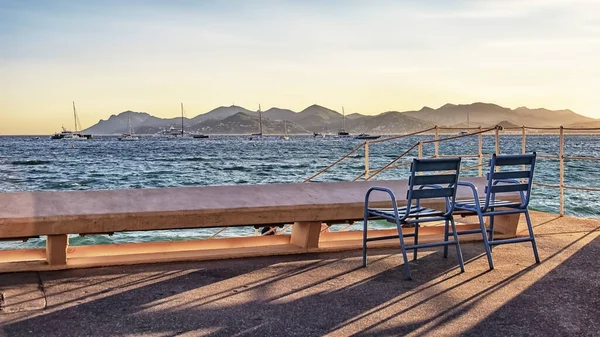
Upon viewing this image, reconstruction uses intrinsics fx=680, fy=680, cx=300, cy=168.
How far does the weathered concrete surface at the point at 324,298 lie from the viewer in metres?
4.02

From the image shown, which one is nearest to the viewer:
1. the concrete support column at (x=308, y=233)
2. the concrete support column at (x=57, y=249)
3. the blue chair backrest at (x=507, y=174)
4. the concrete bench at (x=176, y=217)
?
the concrete bench at (x=176, y=217)

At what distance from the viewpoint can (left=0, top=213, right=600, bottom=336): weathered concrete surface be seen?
13.2 feet

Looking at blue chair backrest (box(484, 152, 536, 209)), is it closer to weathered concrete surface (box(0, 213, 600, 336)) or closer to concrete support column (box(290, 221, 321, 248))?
weathered concrete surface (box(0, 213, 600, 336))

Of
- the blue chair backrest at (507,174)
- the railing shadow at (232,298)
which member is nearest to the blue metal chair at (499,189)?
the blue chair backrest at (507,174)

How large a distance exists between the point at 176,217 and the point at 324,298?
4.68ft

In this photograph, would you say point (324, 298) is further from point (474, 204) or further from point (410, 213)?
point (474, 204)

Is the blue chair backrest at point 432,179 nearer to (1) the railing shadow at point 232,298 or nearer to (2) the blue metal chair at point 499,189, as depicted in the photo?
(2) the blue metal chair at point 499,189

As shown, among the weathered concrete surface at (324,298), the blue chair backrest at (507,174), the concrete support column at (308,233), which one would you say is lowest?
the weathered concrete surface at (324,298)

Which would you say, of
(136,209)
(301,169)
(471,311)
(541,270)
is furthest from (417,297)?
(301,169)

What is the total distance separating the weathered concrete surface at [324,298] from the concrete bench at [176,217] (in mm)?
228

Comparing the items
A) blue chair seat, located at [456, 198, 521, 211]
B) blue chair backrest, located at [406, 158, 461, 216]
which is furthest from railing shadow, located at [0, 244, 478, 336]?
blue chair backrest, located at [406, 158, 461, 216]

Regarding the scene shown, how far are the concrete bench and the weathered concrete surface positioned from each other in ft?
0.75

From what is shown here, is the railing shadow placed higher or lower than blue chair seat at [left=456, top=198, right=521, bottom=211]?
lower

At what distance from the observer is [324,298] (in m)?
4.67
